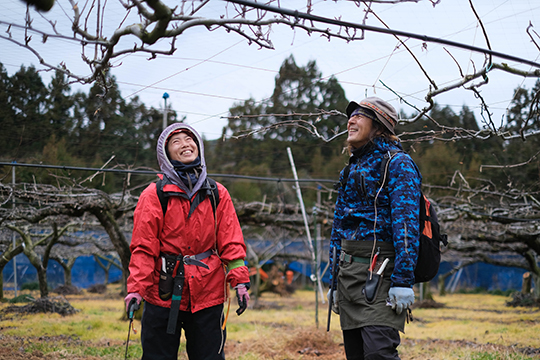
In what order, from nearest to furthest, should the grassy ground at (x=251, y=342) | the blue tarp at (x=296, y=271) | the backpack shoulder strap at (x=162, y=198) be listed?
the backpack shoulder strap at (x=162, y=198) < the grassy ground at (x=251, y=342) < the blue tarp at (x=296, y=271)

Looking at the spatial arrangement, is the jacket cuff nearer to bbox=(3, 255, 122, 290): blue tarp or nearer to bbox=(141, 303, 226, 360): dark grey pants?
bbox=(141, 303, 226, 360): dark grey pants

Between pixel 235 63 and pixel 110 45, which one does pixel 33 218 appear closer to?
pixel 235 63

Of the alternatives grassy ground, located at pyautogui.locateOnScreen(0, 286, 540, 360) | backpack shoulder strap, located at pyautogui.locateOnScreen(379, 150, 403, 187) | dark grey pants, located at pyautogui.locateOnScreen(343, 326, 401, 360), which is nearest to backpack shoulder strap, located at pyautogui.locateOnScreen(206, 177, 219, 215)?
backpack shoulder strap, located at pyautogui.locateOnScreen(379, 150, 403, 187)

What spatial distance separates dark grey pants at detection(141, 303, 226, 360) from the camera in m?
2.42

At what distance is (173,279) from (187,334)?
334 mm

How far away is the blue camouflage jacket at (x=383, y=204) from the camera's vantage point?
2055 mm

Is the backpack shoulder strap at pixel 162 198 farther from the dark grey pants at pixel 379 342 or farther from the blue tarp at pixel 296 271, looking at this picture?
the blue tarp at pixel 296 271

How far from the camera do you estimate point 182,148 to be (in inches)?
107

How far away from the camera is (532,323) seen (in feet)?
24.7

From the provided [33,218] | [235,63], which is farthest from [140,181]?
[235,63]

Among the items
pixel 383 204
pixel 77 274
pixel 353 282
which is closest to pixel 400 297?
pixel 353 282

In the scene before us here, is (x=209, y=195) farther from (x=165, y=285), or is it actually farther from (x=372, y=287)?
(x=372, y=287)

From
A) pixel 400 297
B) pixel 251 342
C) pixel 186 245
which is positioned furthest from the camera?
pixel 251 342

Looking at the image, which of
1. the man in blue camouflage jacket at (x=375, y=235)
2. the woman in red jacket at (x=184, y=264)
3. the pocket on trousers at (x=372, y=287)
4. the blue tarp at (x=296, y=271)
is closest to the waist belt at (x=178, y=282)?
the woman in red jacket at (x=184, y=264)
